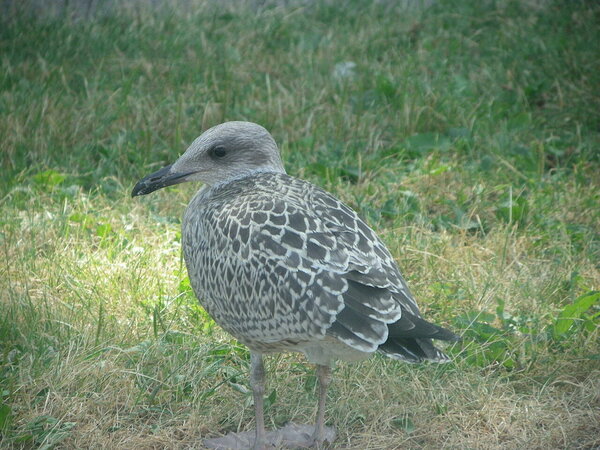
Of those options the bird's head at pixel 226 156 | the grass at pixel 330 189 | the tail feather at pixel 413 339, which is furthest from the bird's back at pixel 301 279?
the grass at pixel 330 189

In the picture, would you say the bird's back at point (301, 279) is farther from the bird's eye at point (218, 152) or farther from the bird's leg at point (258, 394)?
the bird's eye at point (218, 152)

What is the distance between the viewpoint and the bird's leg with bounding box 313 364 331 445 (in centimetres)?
394

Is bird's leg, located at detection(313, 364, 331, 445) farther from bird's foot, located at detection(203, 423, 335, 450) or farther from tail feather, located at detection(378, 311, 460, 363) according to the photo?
tail feather, located at detection(378, 311, 460, 363)

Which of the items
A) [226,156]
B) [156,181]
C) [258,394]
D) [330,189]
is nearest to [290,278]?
[258,394]

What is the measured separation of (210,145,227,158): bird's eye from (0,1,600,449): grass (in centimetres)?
86

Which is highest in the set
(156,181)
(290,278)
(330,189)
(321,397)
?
(290,278)

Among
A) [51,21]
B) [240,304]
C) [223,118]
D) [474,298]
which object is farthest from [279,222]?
[51,21]

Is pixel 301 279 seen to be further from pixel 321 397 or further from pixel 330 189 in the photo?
pixel 330 189

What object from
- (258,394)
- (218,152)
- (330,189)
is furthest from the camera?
(330,189)

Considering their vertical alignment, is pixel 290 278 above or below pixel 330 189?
above

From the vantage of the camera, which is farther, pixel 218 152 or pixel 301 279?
pixel 218 152

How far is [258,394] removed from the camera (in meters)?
3.93

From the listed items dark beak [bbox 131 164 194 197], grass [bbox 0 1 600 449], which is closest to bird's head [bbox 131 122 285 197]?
dark beak [bbox 131 164 194 197]

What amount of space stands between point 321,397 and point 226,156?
124 cm
